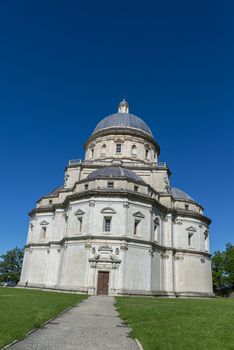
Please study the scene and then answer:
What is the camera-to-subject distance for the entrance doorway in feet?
107

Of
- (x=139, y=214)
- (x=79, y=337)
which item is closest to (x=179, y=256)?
(x=139, y=214)

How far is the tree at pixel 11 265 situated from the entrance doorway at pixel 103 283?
51087 mm

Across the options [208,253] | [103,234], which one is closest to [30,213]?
[103,234]

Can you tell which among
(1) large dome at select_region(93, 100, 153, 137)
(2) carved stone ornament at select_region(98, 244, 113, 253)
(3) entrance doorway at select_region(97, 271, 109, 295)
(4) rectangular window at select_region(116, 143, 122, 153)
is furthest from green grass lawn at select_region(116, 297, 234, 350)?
(1) large dome at select_region(93, 100, 153, 137)

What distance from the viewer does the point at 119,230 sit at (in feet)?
113

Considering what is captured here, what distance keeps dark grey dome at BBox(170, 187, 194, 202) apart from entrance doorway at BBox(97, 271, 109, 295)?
58.0 feet

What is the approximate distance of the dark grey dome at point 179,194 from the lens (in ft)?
152

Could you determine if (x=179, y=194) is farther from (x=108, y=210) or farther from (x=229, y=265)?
(x=229, y=265)

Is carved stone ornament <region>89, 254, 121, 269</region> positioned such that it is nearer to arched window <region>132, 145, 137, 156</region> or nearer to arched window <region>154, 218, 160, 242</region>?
arched window <region>154, 218, 160, 242</region>

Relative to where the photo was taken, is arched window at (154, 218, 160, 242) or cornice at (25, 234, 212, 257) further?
arched window at (154, 218, 160, 242)

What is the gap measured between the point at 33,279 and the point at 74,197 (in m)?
14.3

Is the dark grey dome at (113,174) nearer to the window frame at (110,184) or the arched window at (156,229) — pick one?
the window frame at (110,184)

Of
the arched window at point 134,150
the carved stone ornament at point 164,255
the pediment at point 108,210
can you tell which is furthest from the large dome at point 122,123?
the carved stone ornament at point 164,255

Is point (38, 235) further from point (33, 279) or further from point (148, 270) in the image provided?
point (148, 270)
